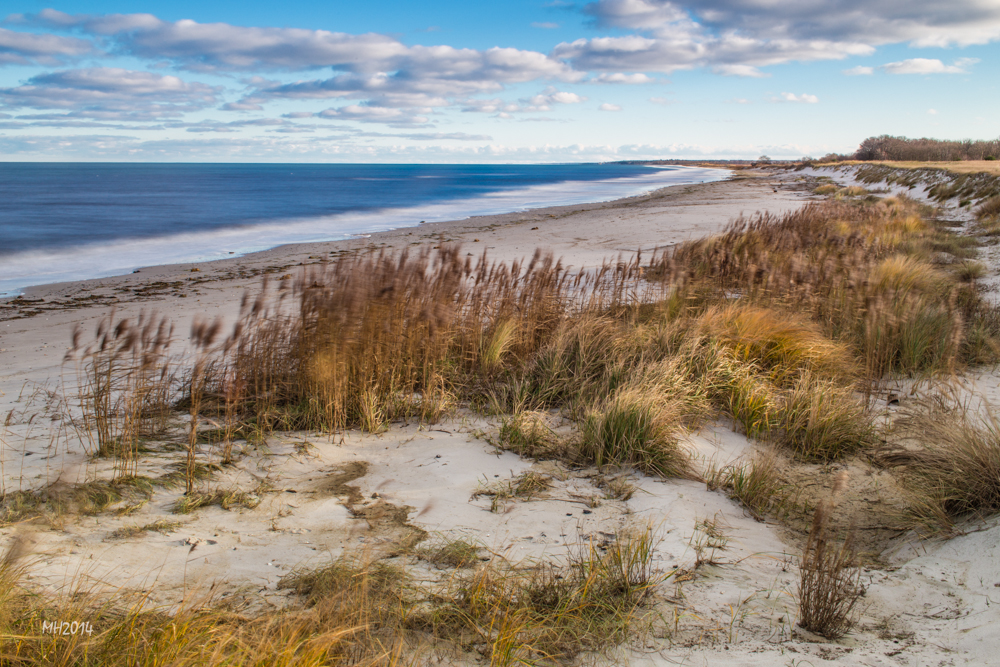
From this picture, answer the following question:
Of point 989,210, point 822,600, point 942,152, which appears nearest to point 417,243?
point 822,600

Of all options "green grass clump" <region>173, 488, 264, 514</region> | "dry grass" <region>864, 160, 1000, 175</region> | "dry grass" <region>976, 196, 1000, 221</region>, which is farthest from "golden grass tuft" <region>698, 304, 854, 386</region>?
"dry grass" <region>864, 160, 1000, 175</region>

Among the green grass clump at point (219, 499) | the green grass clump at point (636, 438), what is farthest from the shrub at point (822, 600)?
the green grass clump at point (219, 499)

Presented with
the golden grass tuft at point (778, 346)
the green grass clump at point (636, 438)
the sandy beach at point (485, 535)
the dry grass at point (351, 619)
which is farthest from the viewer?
the golden grass tuft at point (778, 346)

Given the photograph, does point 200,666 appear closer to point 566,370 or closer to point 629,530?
point 629,530

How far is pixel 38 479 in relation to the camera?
3.11m

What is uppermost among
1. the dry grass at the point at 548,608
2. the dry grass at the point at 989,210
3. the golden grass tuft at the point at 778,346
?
the dry grass at the point at 989,210

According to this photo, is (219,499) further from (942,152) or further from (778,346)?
(942,152)

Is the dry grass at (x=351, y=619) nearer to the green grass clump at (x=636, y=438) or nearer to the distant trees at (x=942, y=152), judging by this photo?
the green grass clump at (x=636, y=438)

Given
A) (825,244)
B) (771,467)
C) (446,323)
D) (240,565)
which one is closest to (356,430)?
(446,323)

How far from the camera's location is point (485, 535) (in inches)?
112

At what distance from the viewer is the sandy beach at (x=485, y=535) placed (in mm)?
2098

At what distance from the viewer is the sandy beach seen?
2098mm

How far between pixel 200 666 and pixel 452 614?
2.86 feet

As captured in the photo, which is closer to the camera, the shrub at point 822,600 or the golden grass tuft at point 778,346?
the shrub at point 822,600
